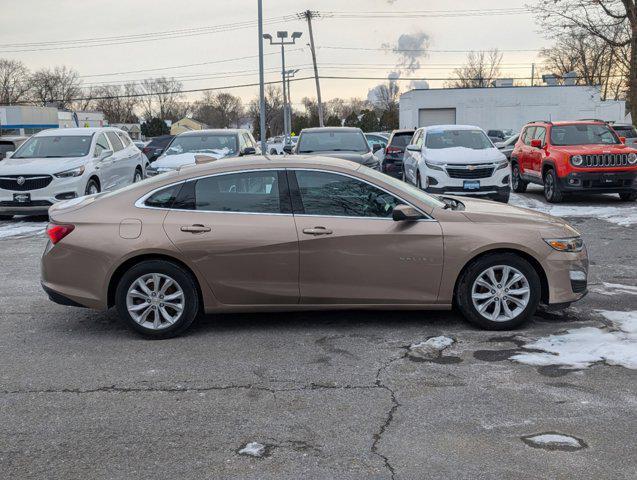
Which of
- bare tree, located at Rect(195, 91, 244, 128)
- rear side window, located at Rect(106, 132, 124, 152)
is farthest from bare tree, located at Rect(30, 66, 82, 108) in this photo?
rear side window, located at Rect(106, 132, 124, 152)

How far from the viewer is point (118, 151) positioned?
645 inches

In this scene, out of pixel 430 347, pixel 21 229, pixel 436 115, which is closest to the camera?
pixel 430 347

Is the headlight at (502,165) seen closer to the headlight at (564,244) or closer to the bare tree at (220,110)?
the headlight at (564,244)

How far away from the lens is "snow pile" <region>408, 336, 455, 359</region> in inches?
213

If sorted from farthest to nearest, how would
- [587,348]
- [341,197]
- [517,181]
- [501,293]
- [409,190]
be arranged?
[517,181] → [409,190] → [341,197] → [501,293] → [587,348]

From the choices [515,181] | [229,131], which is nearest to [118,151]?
[229,131]

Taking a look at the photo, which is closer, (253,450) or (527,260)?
(253,450)

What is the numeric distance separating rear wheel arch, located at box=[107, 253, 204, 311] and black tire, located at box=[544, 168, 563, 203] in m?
11.2

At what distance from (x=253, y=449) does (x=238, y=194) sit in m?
2.71

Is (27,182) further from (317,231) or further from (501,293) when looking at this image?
(501,293)

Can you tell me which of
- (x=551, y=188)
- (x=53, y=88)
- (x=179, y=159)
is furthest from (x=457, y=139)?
(x=53, y=88)

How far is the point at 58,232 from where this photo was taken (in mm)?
5996

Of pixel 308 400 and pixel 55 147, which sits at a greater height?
pixel 55 147

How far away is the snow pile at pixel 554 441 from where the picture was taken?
383cm
